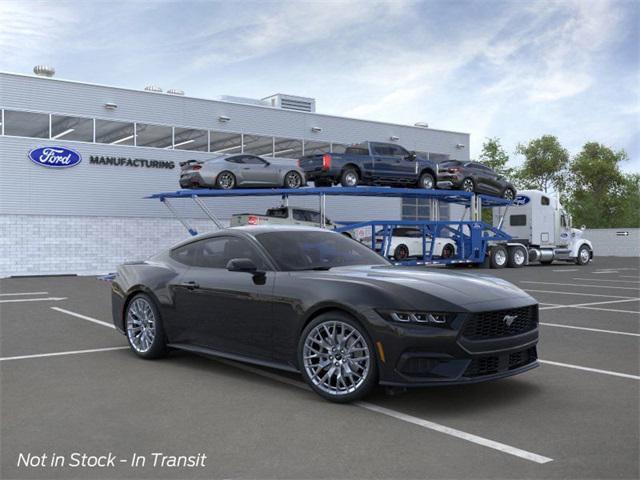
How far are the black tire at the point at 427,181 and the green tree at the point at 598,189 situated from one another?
50593 mm

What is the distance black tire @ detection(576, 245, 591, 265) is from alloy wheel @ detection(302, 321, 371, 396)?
2793 centimetres

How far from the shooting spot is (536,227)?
95.8ft

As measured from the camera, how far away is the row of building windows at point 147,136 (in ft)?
82.0

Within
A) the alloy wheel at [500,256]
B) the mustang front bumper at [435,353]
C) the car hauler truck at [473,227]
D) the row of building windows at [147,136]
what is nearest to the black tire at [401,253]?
the car hauler truck at [473,227]

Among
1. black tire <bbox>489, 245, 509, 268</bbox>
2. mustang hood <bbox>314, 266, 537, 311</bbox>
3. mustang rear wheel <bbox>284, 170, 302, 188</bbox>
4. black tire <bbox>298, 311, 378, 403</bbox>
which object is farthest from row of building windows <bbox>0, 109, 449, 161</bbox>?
black tire <bbox>298, 311, 378, 403</bbox>

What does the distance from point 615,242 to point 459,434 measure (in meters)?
49.1

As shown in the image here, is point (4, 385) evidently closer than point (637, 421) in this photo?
No

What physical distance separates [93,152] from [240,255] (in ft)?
71.3

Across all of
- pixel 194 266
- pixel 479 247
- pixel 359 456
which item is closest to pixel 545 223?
pixel 479 247

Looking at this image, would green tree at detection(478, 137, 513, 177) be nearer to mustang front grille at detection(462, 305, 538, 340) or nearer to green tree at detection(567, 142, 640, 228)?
green tree at detection(567, 142, 640, 228)

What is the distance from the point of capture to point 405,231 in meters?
24.8

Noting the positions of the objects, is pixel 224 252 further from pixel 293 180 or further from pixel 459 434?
pixel 293 180

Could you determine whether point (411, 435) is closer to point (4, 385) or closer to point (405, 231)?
point (4, 385)

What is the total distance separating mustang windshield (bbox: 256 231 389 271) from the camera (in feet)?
20.1
